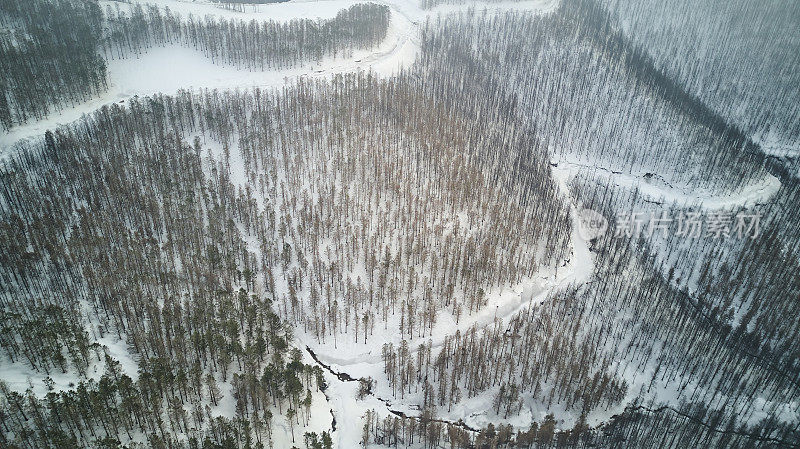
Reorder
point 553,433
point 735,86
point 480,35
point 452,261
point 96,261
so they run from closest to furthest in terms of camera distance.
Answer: point 553,433 < point 96,261 < point 452,261 < point 735,86 < point 480,35

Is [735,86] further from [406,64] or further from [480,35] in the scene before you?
[406,64]

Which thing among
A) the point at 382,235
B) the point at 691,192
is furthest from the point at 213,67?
the point at 691,192

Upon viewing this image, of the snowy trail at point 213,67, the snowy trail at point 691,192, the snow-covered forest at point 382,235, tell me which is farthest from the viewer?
the snowy trail at point 691,192

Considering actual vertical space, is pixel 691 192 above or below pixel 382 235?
above

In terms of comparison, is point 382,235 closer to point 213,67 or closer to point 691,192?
point 213,67

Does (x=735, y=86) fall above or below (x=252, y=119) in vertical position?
above

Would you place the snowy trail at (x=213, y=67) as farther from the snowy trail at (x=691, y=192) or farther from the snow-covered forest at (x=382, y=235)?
the snowy trail at (x=691, y=192)

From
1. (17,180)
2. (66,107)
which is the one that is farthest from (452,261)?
(66,107)

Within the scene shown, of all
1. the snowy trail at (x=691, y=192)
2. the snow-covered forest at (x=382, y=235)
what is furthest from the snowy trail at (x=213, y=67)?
the snowy trail at (x=691, y=192)

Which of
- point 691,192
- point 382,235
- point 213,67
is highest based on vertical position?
point 213,67
